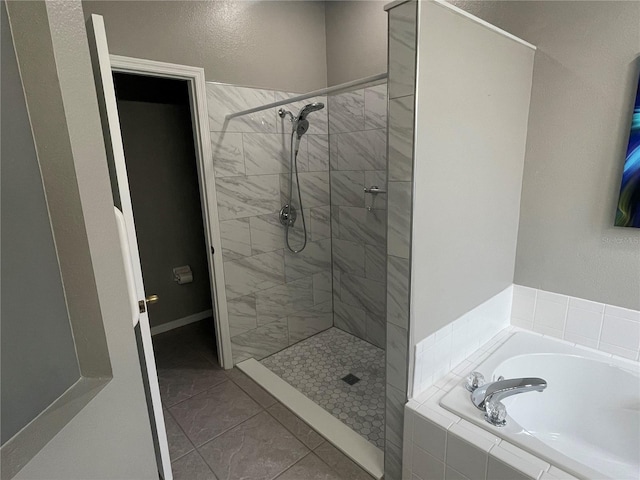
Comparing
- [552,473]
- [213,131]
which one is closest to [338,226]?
[213,131]

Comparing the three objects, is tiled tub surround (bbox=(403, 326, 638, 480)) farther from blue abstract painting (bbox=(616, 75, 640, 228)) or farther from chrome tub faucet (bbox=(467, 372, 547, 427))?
blue abstract painting (bbox=(616, 75, 640, 228))

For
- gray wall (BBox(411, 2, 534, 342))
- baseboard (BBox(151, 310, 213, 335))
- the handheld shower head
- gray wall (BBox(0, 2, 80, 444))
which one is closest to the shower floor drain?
gray wall (BBox(411, 2, 534, 342))

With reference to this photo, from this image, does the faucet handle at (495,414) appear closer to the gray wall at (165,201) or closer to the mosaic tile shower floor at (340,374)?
the mosaic tile shower floor at (340,374)

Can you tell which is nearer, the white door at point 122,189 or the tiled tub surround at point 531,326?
the white door at point 122,189

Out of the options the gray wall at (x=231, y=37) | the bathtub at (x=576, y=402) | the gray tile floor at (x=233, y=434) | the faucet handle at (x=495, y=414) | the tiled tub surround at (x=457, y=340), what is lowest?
the gray tile floor at (x=233, y=434)

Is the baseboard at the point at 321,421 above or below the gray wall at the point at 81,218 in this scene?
below

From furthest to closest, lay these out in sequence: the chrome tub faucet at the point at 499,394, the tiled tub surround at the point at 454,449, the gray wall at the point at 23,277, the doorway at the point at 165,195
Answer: the doorway at the point at 165,195, the chrome tub faucet at the point at 499,394, the tiled tub surround at the point at 454,449, the gray wall at the point at 23,277

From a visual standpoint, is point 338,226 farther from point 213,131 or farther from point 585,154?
point 585,154

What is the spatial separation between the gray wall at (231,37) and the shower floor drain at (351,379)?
2245 mm

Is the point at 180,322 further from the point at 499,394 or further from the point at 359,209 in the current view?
the point at 499,394

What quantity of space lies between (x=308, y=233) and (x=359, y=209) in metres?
0.48

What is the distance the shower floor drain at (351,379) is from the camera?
2.54 metres

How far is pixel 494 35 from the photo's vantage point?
1.61m

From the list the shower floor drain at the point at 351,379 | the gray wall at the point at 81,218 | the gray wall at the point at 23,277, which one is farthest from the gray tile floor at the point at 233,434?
the gray wall at the point at 23,277
